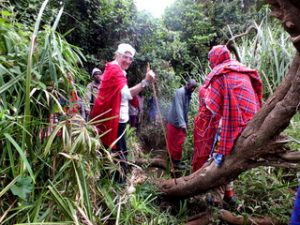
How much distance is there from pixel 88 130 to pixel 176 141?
280cm

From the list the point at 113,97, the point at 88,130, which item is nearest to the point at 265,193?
the point at 113,97

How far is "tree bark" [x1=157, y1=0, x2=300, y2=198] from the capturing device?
5.15 ft

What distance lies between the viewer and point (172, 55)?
6.41 metres

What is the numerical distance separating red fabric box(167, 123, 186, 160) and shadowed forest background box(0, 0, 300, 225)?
0.22m

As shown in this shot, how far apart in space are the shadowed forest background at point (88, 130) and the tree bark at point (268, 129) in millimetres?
121

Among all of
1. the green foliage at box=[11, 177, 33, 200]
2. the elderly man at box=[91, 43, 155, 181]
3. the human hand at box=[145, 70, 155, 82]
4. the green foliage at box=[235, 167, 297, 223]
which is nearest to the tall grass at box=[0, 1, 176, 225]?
the green foliage at box=[11, 177, 33, 200]

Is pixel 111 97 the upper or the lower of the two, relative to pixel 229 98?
lower

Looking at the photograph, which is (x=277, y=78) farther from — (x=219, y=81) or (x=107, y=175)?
(x=107, y=175)

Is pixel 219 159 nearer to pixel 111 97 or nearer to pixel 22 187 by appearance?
pixel 111 97

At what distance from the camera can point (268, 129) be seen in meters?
2.19

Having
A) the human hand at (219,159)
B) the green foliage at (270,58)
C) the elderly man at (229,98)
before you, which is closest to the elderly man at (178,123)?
the green foliage at (270,58)

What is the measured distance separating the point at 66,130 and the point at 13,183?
1.39ft

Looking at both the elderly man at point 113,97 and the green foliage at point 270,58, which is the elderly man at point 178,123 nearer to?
the green foliage at point 270,58

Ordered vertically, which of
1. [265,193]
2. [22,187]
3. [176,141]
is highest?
[22,187]
